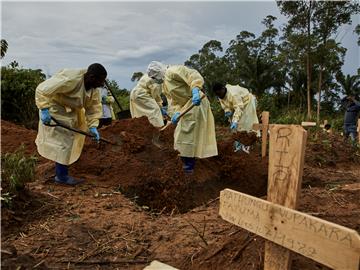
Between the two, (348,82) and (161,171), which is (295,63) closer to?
(348,82)

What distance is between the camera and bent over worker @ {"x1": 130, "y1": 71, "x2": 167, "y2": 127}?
8617 millimetres

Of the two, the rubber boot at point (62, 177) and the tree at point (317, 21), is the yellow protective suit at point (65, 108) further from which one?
the tree at point (317, 21)

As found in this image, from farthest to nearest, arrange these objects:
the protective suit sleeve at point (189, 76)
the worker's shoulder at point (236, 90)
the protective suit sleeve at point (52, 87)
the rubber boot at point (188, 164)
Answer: the worker's shoulder at point (236, 90) < the rubber boot at point (188, 164) < the protective suit sleeve at point (189, 76) < the protective suit sleeve at point (52, 87)

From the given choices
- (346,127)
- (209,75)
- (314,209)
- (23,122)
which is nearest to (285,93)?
(209,75)

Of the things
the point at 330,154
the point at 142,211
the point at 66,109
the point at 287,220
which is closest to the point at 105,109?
the point at 66,109

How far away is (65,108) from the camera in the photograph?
5.01 metres

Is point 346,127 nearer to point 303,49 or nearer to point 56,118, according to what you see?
point 56,118

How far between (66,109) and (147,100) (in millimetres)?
3728

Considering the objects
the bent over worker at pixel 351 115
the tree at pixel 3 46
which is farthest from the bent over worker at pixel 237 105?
the tree at pixel 3 46

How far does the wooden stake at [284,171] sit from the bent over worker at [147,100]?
6.58 m

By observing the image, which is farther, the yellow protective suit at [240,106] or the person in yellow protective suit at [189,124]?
the yellow protective suit at [240,106]

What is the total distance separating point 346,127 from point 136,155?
25.0 ft

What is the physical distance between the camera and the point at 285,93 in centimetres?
3159

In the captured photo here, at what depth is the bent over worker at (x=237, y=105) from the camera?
285 inches
